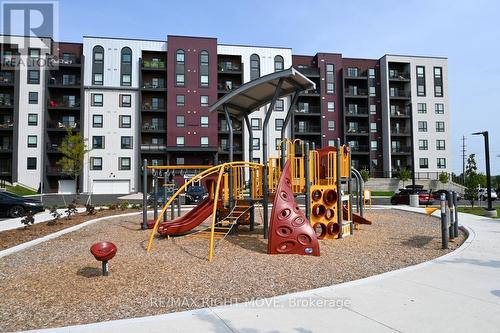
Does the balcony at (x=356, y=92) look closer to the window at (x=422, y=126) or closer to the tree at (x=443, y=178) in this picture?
the window at (x=422, y=126)

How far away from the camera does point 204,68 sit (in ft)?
168

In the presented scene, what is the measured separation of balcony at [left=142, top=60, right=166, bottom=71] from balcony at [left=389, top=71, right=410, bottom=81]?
33886 millimetres

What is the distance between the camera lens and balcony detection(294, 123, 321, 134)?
55281 millimetres

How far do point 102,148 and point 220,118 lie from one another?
15974 millimetres

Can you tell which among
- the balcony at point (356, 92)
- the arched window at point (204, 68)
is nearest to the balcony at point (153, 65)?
the arched window at point (204, 68)

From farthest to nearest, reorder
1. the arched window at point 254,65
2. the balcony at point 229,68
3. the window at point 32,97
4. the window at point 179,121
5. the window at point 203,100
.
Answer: the arched window at point 254,65 → the balcony at point 229,68 → the window at point 203,100 → the window at point 179,121 → the window at point 32,97

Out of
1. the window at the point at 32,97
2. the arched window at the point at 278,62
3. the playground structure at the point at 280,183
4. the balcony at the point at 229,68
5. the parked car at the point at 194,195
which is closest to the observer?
the playground structure at the point at 280,183

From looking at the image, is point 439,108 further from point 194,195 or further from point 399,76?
point 194,195

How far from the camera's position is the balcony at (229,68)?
52219mm

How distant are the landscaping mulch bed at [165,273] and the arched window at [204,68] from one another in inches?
1664

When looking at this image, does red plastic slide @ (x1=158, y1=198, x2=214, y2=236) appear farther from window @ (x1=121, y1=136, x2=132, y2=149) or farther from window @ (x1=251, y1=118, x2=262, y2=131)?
window @ (x1=251, y1=118, x2=262, y2=131)

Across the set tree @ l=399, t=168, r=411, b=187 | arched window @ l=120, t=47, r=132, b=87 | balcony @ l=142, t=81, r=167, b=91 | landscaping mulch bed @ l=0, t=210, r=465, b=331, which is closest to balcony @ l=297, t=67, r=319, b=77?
tree @ l=399, t=168, r=411, b=187

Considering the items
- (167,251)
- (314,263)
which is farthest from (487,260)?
(167,251)

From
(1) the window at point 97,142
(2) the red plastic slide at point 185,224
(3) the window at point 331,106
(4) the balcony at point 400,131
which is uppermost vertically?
(3) the window at point 331,106
